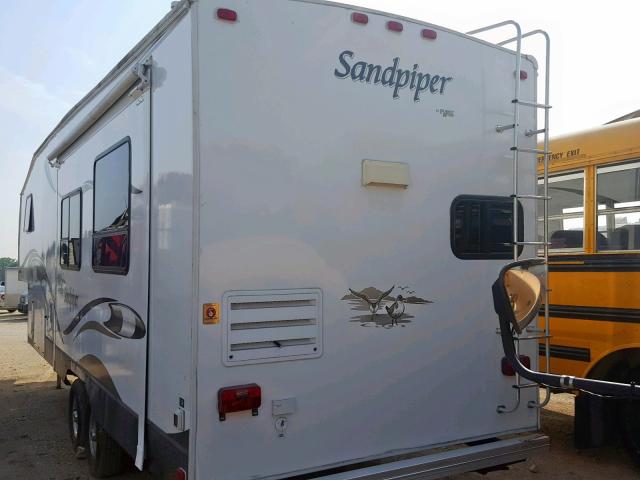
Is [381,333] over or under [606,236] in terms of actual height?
under

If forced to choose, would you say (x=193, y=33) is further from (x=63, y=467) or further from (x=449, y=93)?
(x=63, y=467)

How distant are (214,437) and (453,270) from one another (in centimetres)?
171

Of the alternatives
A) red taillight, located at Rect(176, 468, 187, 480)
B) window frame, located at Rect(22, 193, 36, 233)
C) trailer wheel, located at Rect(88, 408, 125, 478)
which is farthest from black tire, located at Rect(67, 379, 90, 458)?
window frame, located at Rect(22, 193, 36, 233)

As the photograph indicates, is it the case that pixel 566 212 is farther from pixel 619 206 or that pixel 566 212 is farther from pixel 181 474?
pixel 181 474

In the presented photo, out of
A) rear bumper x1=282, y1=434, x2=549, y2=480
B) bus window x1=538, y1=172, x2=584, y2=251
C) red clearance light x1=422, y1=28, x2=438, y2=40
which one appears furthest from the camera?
bus window x1=538, y1=172, x2=584, y2=251

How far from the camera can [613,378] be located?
16.1 feet

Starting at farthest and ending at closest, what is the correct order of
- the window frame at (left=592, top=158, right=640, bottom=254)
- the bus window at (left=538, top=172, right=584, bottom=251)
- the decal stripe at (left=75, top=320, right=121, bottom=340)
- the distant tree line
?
the distant tree line
the bus window at (left=538, top=172, right=584, bottom=251)
the window frame at (left=592, top=158, right=640, bottom=254)
the decal stripe at (left=75, top=320, right=121, bottom=340)

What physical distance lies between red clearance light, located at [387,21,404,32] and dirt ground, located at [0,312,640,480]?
108 inches

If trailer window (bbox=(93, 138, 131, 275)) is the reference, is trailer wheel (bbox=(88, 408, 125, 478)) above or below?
below

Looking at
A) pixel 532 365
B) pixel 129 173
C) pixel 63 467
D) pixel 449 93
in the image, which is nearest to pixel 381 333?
pixel 532 365

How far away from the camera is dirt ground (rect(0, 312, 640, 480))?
15.9 ft

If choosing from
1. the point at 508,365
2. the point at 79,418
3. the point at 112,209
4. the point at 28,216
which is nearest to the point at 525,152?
the point at 508,365

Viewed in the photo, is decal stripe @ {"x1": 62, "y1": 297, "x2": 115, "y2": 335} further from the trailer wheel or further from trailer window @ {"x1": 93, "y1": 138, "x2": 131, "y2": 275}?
the trailer wheel

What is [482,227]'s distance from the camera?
3.80m
